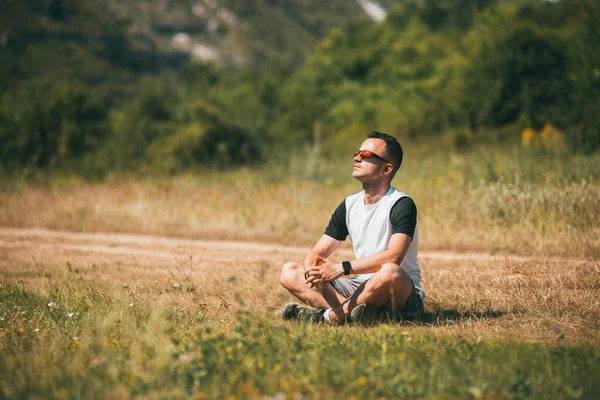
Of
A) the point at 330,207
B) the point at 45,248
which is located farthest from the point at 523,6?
the point at 45,248

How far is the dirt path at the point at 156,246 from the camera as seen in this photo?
396 inches

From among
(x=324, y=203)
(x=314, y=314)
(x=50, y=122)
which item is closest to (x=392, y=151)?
(x=314, y=314)

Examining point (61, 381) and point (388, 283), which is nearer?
point (61, 381)

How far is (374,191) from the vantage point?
6.03 m

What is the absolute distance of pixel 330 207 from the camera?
1338cm

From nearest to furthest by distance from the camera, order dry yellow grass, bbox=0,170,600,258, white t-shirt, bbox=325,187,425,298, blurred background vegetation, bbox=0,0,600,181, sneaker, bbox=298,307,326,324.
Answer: white t-shirt, bbox=325,187,425,298
sneaker, bbox=298,307,326,324
dry yellow grass, bbox=0,170,600,258
blurred background vegetation, bbox=0,0,600,181

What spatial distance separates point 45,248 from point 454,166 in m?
8.97

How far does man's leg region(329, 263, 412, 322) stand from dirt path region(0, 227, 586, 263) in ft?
→ 11.6

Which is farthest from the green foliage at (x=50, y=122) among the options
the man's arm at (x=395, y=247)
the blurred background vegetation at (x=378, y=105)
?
the man's arm at (x=395, y=247)

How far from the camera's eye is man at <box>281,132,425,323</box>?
573 cm

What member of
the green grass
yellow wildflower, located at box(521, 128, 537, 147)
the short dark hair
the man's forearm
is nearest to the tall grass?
yellow wildflower, located at box(521, 128, 537, 147)

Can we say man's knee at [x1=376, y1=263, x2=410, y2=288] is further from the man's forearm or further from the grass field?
the grass field

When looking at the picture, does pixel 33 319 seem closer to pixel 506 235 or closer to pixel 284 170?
pixel 506 235

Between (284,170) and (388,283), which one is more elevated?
(284,170)
